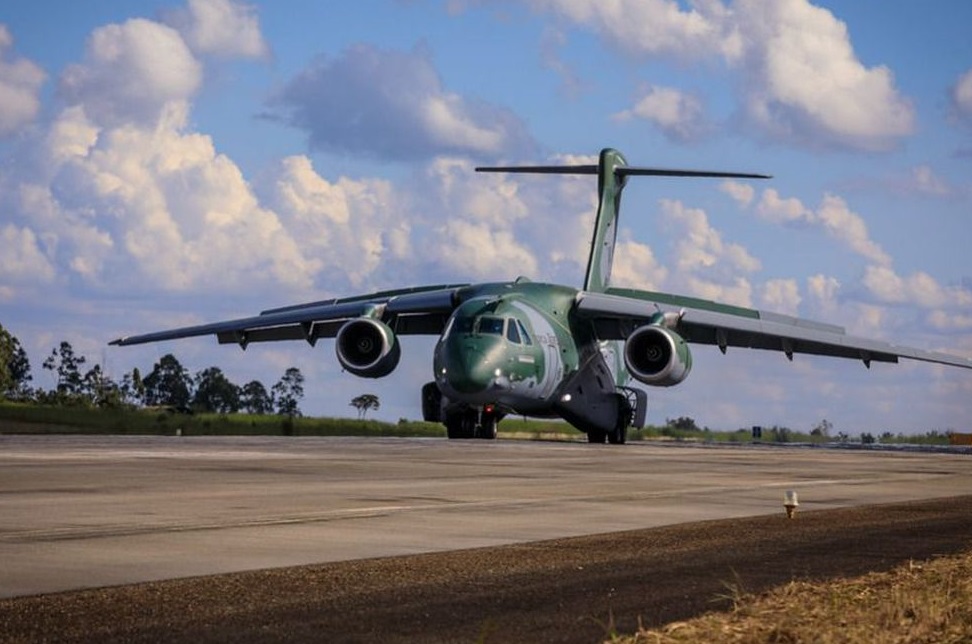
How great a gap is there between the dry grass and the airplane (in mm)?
30866

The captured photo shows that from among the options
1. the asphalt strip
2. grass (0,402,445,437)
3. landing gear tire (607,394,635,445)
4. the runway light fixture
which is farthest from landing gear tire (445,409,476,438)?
the asphalt strip

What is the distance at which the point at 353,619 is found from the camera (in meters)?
8.10

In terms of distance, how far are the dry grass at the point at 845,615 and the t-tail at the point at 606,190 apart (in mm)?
42695

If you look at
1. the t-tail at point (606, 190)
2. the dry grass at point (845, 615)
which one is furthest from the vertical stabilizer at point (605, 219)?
the dry grass at point (845, 615)

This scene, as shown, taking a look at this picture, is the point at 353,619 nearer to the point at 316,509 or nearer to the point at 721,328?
the point at 316,509

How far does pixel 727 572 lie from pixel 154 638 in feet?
15.0

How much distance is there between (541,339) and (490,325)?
251 centimetres

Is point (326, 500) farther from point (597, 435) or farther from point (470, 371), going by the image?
point (597, 435)

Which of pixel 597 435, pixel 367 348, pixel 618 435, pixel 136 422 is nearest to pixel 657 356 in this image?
pixel 618 435

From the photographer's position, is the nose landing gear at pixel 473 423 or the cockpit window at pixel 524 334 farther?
the nose landing gear at pixel 473 423

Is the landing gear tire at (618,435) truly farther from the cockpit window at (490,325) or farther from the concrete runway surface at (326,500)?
the concrete runway surface at (326,500)

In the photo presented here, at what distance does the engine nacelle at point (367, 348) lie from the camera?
43906 mm

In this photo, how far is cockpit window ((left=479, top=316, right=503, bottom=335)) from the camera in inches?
1619

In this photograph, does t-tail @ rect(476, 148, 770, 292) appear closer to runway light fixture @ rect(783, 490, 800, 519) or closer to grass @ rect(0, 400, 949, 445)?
grass @ rect(0, 400, 949, 445)
